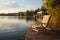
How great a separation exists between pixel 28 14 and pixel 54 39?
123m

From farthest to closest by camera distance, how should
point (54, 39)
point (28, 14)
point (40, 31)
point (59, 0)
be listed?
point (28, 14) → point (59, 0) → point (40, 31) → point (54, 39)

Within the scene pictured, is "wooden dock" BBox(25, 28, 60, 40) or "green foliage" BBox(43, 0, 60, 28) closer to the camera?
"wooden dock" BBox(25, 28, 60, 40)

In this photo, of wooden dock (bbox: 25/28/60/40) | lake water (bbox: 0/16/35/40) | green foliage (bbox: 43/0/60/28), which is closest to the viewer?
wooden dock (bbox: 25/28/60/40)

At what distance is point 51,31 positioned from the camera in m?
12.5

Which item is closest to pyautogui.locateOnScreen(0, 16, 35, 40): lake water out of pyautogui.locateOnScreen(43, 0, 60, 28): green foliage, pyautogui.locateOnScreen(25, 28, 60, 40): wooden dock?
pyautogui.locateOnScreen(43, 0, 60, 28): green foliage

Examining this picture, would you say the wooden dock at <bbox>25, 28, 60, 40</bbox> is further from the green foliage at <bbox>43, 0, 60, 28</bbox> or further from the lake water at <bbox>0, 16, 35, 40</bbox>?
the lake water at <bbox>0, 16, 35, 40</bbox>

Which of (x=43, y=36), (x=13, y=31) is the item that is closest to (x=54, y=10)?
(x=43, y=36)

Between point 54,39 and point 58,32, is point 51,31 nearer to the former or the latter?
point 58,32

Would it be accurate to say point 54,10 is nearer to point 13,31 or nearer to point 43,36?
point 43,36

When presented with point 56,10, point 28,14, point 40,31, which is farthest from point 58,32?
point 28,14

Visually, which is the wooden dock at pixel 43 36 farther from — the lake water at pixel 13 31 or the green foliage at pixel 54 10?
the lake water at pixel 13 31

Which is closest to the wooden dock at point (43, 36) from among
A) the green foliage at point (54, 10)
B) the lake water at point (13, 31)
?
the green foliage at point (54, 10)


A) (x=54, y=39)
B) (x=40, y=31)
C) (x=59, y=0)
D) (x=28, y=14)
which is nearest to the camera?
(x=54, y=39)

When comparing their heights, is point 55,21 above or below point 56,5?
below
